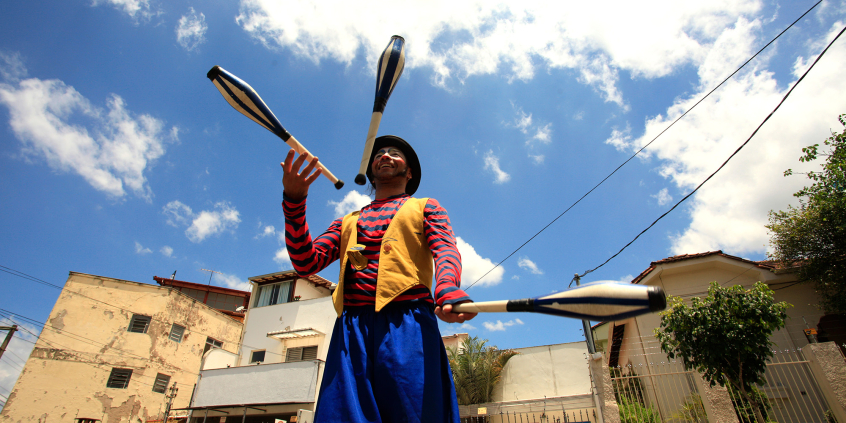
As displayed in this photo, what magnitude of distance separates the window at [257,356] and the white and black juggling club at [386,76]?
21441 mm

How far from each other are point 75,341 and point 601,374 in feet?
76.9

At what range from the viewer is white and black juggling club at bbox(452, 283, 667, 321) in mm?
1300

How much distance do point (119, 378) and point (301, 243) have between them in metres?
24.6

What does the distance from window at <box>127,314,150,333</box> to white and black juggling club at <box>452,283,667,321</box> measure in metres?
25.2

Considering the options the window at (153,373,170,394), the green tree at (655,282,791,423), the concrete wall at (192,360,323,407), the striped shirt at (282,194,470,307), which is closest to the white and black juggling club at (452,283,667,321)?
the striped shirt at (282,194,470,307)

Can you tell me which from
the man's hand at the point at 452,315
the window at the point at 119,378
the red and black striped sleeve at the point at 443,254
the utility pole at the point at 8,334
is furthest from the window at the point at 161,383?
the man's hand at the point at 452,315

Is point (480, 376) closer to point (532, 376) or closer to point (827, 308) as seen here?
point (532, 376)

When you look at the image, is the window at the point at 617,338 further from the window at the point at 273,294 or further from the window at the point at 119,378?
the window at the point at 119,378

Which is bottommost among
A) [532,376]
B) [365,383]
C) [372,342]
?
[365,383]

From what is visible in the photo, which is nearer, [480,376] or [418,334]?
[418,334]

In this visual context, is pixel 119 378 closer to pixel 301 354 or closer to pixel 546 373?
pixel 301 354

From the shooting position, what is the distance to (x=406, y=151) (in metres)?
2.72

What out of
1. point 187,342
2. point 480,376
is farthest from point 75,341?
point 480,376

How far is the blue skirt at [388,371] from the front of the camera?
1.61 meters
